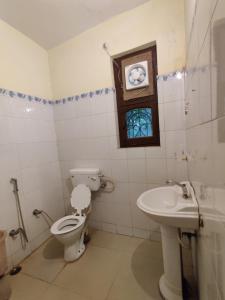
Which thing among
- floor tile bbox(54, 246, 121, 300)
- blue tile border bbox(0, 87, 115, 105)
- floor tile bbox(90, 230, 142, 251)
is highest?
blue tile border bbox(0, 87, 115, 105)

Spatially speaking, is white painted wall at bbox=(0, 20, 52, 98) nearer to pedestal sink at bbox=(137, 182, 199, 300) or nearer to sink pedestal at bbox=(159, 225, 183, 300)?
pedestal sink at bbox=(137, 182, 199, 300)

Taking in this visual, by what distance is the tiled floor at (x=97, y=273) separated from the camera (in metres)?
1.32

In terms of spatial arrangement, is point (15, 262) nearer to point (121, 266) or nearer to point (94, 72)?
point (121, 266)

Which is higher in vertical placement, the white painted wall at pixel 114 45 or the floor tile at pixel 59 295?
the white painted wall at pixel 114 45

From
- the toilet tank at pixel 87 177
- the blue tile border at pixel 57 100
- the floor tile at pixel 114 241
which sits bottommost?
the floor tile at pixel 114 241

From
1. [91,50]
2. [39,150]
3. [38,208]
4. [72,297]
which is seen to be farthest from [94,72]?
[72,297]

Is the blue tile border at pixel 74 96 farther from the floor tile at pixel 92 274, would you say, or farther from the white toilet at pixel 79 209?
the floor tile at pixel 92 274

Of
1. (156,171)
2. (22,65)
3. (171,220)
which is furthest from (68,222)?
(22,65)

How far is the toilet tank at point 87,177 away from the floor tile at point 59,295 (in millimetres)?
981

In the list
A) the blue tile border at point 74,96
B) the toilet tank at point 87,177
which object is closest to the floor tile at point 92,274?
the toilet tank at point 87,177

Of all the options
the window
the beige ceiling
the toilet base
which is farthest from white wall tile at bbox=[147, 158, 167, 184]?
the beige ceiling

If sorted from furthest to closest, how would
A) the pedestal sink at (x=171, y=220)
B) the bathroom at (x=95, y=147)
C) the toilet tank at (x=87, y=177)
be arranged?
the toilet tank at (x=87, y=177), the bathroom at (x=95, y=147), the pedestal sink at (x=171, y=220)

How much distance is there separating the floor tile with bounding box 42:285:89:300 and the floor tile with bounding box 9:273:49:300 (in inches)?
2.0

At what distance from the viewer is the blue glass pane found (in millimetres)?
1826
